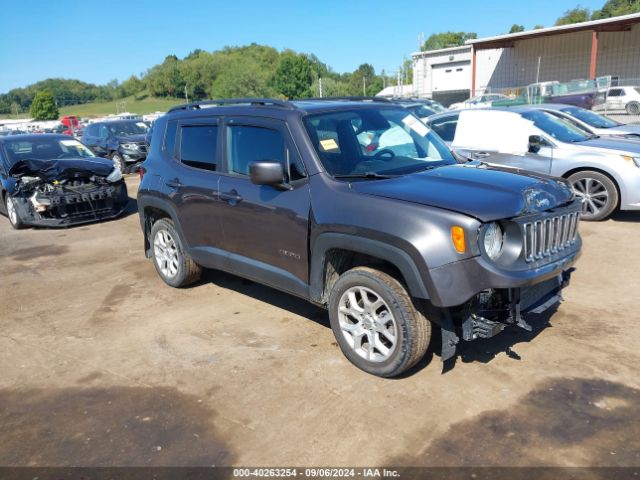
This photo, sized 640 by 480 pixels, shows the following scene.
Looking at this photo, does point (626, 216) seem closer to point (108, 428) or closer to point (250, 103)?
point (250, 103)

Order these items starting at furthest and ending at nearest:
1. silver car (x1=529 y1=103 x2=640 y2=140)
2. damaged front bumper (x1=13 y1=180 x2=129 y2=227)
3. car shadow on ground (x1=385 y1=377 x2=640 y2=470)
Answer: silver car (x1=529 y1=103 x2=640 y2=140)
damaged front bumper (x1=13 y1=180 x2=129 y2=227)
car shadow on ground (x1=385 y1=377 x2=640 y2=470)

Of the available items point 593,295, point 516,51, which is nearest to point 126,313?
point 593,295

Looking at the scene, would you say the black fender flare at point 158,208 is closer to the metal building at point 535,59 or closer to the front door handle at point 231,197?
the front door handle at point 231,197

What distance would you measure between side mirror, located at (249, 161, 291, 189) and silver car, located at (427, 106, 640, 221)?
4.81 metres

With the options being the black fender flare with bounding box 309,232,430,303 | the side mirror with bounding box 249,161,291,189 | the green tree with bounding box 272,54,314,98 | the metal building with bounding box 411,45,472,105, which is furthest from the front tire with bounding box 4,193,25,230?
the green tree with bounding box 272,54,314,98

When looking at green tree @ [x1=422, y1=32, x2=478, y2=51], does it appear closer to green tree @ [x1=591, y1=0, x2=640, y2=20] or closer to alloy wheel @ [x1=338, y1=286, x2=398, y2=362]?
green tree @ [x1=591, y1=0, x2=640, y2=20]

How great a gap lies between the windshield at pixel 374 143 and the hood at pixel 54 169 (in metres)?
6.65

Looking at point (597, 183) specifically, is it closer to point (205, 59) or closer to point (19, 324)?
point (19, 324)

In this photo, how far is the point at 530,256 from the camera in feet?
11.8

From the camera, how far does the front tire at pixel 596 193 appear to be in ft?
26.1

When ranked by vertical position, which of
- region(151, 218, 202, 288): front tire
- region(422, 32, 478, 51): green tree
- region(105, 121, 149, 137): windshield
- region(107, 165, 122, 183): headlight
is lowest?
region(151, 218, 202, 288): front tire

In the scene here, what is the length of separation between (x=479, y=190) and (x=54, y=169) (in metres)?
8.11

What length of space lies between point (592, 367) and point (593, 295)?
5.14 feet

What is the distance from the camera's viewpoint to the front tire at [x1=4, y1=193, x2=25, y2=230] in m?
9.71
